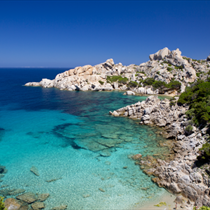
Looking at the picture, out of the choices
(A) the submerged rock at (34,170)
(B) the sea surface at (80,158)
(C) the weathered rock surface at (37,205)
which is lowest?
(C) the weathered rock surface at (37,205)

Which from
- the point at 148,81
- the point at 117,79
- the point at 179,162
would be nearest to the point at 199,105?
the point at 179,162

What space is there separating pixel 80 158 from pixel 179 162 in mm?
11288

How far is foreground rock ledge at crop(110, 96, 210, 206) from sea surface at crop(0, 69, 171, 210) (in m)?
1.36

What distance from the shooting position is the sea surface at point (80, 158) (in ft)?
46.0

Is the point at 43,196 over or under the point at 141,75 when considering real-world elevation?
under

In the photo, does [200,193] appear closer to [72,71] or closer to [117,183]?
[117,183]

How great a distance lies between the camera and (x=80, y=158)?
19906 millimetres

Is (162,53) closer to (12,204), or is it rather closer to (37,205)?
(37,205)

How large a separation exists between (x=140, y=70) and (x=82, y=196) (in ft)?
269

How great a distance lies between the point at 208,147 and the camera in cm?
1534

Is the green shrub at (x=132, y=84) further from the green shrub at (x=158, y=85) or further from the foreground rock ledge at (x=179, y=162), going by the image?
the foreground rock ledge at (x=179, y=162)

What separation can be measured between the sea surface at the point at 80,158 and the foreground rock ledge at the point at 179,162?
136 cm

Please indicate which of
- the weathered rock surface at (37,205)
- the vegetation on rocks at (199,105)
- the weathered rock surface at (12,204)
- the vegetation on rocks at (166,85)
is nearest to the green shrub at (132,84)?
the vegetation on rocks at (166,85)

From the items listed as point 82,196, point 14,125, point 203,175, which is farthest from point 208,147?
point 14,125
